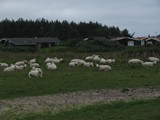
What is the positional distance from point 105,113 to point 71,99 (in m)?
4.39

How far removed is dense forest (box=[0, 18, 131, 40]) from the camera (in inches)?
5684

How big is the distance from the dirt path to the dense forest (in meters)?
125

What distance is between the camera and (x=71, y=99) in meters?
18.0

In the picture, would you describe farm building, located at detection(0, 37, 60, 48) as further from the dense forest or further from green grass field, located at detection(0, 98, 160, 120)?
green grass field, located at detection(0, 98, 160, 120)

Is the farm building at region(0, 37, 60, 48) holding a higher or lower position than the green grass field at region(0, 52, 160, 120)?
higher

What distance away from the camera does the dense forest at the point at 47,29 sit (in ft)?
474

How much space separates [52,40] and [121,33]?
43.8 m

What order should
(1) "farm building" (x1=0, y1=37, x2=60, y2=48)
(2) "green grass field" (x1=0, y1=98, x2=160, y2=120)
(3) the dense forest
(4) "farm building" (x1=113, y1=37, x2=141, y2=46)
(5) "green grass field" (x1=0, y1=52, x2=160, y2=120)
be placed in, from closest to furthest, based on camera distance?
(2) "green grass field" (x1=0, y1=98, x2=160, y2=120)
(5) "green grass field" (x1=0, y1=52, x2=160, y2=120)
(1) "farm building" (x1=0, y1=37, x2=60, y2=48)
(4) "farm building" (x1=113, y1=37, x2=141, y2=46)
(3) the dense forest

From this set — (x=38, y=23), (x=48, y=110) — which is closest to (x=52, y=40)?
(x=38, y=23)

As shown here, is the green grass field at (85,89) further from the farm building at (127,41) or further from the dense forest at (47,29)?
the dense forest at (47,29)

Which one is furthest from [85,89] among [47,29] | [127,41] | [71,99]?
[47,29]

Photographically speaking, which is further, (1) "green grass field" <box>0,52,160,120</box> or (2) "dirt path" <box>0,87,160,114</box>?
(2) "dirt path" <box>0,87,160,114</box>

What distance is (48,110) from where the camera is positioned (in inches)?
590

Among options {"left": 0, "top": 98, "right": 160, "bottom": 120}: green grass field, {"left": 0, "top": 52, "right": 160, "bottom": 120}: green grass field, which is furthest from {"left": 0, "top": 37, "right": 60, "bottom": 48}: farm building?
{"left": 0, "top": 98, "right": 160, "bottom": 120}: green grass field
